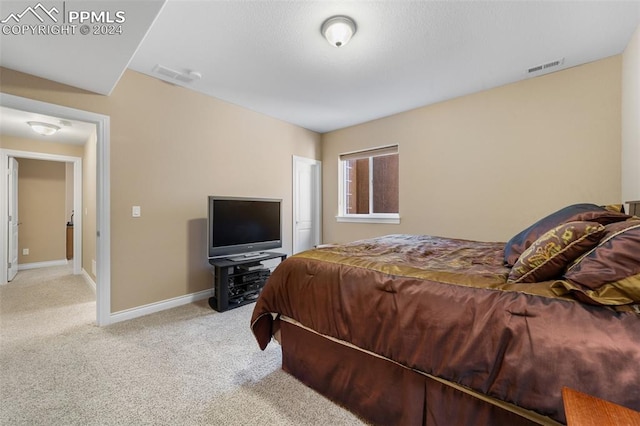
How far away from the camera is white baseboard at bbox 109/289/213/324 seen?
104 inches

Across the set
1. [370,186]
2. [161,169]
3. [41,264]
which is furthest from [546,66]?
[41,264]

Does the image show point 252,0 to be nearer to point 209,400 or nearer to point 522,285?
point 522,285

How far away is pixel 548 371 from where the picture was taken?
0.87 m

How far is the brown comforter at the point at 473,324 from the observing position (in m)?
0.82

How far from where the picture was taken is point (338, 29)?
6.54ft

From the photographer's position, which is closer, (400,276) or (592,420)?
(592,420)

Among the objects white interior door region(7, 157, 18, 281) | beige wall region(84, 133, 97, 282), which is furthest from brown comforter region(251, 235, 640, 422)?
white interior door region(7, 157, 18, 281)

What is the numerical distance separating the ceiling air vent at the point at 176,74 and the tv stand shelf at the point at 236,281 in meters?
2.01

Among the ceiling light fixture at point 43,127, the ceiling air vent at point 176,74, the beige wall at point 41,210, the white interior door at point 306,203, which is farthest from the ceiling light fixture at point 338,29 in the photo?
Result: the beige wall at point 41,210

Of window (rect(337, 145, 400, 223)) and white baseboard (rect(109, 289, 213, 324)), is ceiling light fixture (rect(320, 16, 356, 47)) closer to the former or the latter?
window (rect(337, 145, 400, 223))

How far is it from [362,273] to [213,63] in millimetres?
2475

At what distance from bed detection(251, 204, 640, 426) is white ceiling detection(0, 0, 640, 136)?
160 centimetres

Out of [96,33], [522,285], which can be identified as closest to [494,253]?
[522,285]

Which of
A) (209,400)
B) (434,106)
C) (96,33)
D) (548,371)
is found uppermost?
(434,106)
